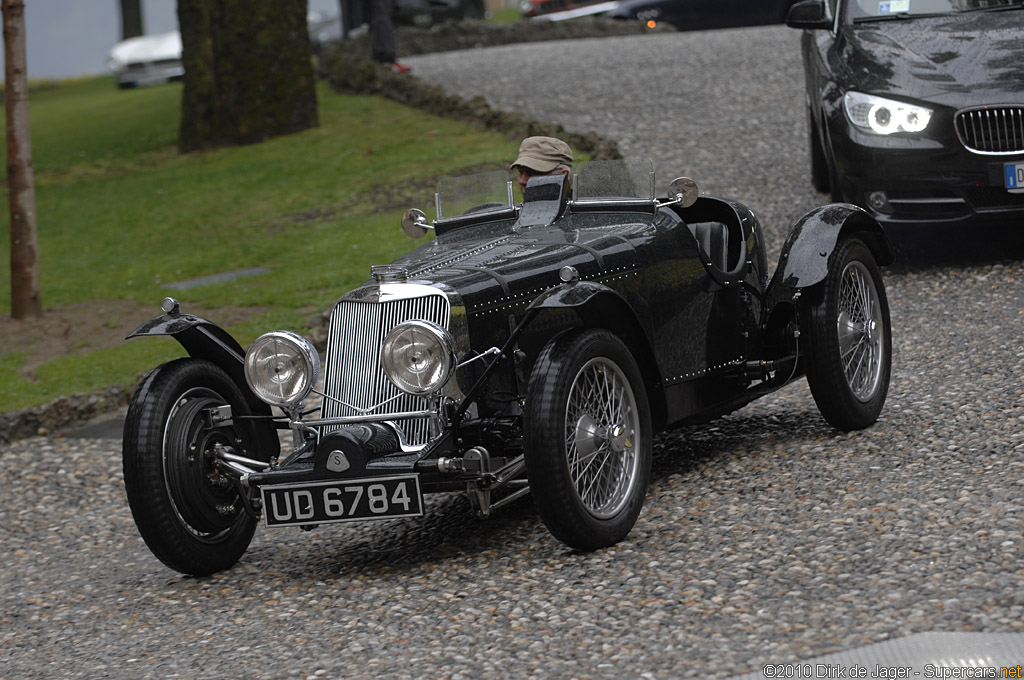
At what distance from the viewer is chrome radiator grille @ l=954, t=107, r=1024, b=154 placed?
8.57 m

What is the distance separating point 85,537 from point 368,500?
2.24 meters

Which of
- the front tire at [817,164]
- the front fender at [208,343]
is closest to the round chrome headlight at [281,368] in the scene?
the front fender at [208,343]

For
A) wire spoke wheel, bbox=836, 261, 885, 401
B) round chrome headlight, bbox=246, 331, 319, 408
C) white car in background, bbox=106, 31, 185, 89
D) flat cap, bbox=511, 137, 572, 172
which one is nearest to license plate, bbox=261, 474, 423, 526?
round chrome headlight, bbox=246, 331, 319, 408

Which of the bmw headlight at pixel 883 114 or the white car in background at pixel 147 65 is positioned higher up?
the white car in background at pixel 147 65

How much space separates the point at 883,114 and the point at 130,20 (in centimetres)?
2570

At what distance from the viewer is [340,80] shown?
20000 mm

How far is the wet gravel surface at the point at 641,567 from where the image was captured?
4141 mm

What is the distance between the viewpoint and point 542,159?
21.3 ft

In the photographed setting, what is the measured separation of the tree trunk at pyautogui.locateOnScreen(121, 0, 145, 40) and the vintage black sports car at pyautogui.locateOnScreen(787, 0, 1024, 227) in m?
24.8

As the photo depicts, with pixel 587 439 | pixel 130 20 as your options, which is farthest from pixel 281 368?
pixel 130 20

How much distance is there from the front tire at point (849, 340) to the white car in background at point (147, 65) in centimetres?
2309

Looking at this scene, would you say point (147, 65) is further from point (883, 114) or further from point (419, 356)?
point (419, 356)

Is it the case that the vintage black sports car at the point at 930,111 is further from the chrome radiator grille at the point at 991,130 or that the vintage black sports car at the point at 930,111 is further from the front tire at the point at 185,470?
the front tire at the point at 185,470

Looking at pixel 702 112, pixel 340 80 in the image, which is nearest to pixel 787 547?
pixel 702 112
